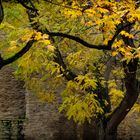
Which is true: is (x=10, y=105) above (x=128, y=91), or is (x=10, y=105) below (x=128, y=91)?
below

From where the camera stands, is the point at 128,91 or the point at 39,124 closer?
the point at 128,91

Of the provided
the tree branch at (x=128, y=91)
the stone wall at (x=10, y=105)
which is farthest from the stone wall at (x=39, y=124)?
the tree branch at (x=128, y=91)

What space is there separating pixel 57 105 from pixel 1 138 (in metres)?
2.61

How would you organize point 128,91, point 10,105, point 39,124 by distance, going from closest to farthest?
1. point 128,91
2. point 39,124
3. point 10,105

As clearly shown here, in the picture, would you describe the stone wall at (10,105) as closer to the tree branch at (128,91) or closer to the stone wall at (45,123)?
the stone wall at (45,123)

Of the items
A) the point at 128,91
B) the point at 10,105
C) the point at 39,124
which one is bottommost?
the point at 39,124

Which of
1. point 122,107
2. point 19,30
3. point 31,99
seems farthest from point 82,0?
point 31,99

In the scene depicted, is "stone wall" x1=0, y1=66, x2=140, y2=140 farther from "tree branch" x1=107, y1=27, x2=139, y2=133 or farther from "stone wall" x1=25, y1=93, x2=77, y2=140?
"tree branch" x1=107, y1=27, x2=139, y2=133

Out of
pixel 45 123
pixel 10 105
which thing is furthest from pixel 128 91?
pixel 10 105

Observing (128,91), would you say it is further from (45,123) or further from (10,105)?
(10,105)

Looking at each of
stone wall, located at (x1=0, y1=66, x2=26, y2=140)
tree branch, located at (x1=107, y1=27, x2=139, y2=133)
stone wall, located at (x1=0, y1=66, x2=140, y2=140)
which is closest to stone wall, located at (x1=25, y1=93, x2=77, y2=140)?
stone wall, located at (x1=0, y1=66, x2=140, y2=140)

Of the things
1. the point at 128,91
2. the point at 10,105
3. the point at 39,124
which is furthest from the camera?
the point at 10,105

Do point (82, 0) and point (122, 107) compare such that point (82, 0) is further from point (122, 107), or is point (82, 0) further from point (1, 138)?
point (1, 138)

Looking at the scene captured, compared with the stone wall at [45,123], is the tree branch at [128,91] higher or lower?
higher
